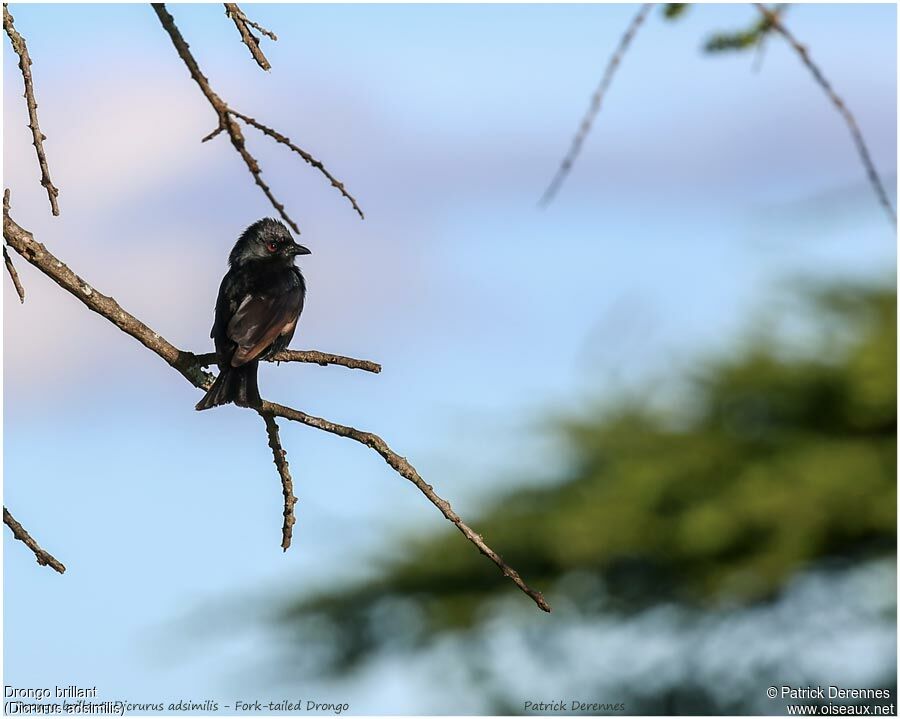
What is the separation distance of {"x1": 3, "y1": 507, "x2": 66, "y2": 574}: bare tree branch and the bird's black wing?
206 cm

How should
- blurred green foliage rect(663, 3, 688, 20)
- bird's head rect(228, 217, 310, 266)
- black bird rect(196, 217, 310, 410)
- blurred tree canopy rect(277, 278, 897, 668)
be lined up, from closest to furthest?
blurred green foliage rect(663, 3, 688, 20)
black bird rect(196, 217, 310, 410)
bird's head rect(228, 217, 310, 266)
blurred tree canopy rect(277, 278, 897, 668)

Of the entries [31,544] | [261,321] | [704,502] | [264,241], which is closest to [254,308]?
[261,321]

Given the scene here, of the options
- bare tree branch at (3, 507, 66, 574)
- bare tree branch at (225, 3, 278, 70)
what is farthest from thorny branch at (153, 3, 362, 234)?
bare tree branch at (3, 507, 66, 574)

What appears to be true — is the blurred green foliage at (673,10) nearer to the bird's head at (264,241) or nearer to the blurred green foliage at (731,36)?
the blurred green foliage at (731,36)

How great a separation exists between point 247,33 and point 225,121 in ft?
0.88

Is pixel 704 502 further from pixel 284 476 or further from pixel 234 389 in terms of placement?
pixel 284 476

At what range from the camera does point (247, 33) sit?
348 centimetres

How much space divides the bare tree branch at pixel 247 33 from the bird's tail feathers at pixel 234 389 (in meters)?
1.67

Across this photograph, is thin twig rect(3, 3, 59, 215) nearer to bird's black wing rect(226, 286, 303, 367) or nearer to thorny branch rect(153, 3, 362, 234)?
thorny branch rect(153, 3, 362, 234)

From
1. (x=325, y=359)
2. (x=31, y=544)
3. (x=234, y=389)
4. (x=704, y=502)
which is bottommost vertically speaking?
(x=31, y=544)

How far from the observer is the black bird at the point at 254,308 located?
5.21m

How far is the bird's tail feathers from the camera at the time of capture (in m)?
4.98

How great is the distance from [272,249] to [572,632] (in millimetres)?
17373


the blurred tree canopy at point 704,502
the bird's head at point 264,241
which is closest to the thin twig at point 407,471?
the bird's head at point 264,241
